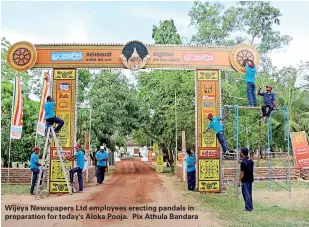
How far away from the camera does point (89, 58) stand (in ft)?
38.8

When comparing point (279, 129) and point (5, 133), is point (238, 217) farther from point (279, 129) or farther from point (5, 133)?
point (279, 129)

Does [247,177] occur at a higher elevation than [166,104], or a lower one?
lower

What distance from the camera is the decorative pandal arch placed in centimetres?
1163

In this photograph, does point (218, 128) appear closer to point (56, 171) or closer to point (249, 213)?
point (249, 213)

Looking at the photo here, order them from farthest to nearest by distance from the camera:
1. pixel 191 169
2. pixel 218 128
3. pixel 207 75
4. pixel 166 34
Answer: pixel 166 34 < pixel 191 169 < pixel 207 75 < pixel 218 128

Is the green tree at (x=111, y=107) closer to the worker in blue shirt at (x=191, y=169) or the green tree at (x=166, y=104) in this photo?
the green tree at (x=166, y=104)

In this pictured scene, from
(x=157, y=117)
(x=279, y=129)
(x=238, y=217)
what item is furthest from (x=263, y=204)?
(x=279, y=129)

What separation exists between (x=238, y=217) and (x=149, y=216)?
1.83m

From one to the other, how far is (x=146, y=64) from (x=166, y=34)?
59.5 feet

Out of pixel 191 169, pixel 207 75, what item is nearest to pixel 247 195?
pixel 191 169

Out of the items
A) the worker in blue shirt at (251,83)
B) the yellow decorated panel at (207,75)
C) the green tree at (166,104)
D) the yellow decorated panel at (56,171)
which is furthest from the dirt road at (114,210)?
the green tree at (166,104)

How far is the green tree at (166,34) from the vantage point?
29019 millimetres

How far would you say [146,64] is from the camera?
1185 centimetres

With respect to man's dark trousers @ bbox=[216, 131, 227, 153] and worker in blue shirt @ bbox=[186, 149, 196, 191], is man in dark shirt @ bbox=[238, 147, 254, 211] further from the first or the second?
worker in blue shirt @ bbox=[186, 149, 196, 191]
